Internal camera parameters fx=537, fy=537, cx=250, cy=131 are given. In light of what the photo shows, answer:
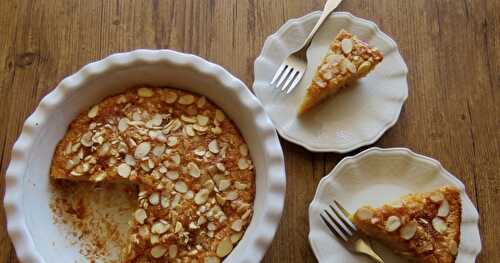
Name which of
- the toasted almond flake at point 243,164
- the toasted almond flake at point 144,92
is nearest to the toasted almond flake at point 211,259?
the toasted almond flake at point 243,164

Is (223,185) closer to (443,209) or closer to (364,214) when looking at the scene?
(364,214)

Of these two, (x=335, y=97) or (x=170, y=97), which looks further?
(x=335, y=97)

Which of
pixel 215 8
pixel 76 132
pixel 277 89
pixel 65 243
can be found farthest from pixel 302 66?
pixel 65 243

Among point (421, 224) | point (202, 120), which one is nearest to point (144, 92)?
point (202, 120)

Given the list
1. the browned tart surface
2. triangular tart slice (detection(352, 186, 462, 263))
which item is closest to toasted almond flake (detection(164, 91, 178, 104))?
the browned tart surface

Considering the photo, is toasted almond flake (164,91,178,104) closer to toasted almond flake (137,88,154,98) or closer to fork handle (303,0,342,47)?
toasted almond flake (137,88,154,98)

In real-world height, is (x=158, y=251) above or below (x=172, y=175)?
below

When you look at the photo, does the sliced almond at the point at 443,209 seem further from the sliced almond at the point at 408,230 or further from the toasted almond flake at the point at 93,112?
the toasted almond flake at the point at 93,112

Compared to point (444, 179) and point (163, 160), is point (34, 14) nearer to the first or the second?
point (163, 160)
